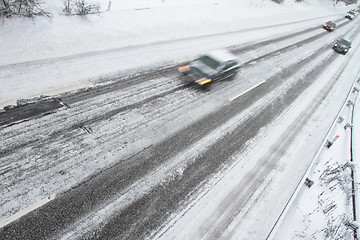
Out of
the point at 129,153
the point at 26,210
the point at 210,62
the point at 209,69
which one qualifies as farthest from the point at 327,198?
the point at 26,210

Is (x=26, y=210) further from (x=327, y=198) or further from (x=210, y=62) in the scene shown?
(x=210, y=62)

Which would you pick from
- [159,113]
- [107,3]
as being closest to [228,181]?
[159,113]

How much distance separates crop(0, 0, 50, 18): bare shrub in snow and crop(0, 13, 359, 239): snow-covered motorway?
567 centimetres

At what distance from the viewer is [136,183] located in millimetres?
5473

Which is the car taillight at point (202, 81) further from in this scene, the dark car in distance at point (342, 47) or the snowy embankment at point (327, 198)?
the dark car in distance at point (342, 47)

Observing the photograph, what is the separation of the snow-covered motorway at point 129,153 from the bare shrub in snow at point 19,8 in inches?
223

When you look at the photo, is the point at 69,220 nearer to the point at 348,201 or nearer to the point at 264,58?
the point at 348,201

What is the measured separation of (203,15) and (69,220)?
61.8 ft

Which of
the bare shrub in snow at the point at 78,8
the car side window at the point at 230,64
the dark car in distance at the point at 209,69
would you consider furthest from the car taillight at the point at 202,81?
the bare shrub in snow at the point at 78,8

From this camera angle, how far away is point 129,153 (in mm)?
6172

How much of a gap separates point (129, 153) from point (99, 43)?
24.3 ft

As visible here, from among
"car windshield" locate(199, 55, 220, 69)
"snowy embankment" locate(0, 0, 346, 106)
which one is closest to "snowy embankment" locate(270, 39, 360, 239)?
"car windshield" locate(199, 55, 220, 69)

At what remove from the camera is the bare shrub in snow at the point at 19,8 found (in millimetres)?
8836

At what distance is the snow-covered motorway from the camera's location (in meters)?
4.59
